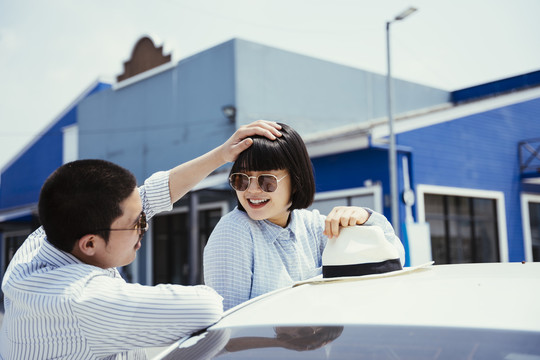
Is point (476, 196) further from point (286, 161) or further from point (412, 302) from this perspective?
point (412, 302)

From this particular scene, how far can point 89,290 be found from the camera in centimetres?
138

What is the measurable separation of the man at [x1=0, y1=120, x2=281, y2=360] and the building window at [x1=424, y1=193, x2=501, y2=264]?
37.3 feet

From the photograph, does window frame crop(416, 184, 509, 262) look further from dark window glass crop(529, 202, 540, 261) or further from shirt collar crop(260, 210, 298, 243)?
shirt collar crop(260, 210, 298, 243)

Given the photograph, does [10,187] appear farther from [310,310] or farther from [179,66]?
[310,310]

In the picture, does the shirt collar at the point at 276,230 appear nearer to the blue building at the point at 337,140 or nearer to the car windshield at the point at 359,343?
the car windshield at the point at 359,343

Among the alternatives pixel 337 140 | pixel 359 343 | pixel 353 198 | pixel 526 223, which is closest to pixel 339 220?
pixel 359 343

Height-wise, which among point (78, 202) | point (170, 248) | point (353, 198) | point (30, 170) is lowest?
point (170, 248)

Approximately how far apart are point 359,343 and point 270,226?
93 centimetres

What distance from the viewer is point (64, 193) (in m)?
1.48

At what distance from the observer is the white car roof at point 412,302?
4.03 feet

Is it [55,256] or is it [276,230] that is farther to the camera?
[276,230]

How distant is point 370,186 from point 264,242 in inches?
381

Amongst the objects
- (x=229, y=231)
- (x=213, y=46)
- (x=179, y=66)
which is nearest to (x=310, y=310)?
(x=229, y=231)

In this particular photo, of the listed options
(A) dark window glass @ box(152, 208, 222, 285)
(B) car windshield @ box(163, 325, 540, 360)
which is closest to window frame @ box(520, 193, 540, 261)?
(A) dark window glass @ box(152, 208, 222, 285)
